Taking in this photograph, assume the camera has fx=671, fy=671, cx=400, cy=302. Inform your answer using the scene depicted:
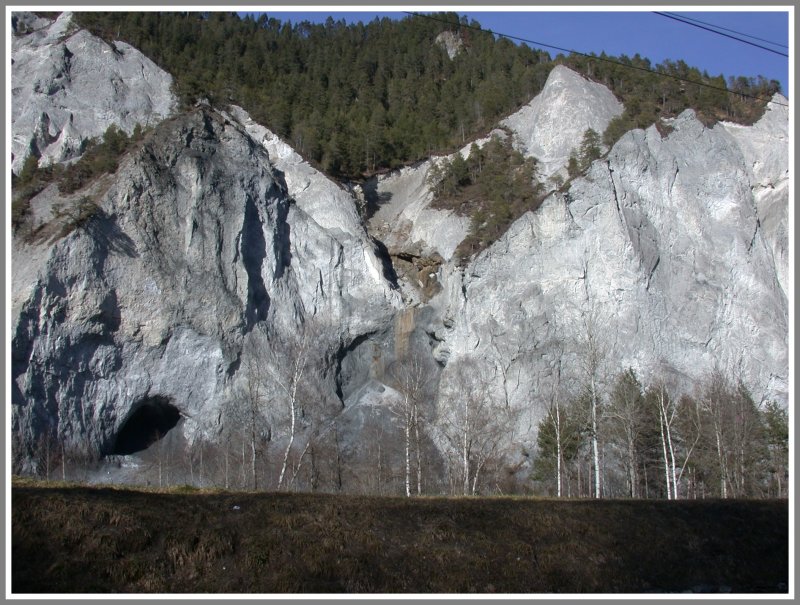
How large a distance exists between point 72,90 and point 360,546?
49.2 m

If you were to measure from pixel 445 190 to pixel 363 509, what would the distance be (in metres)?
39.3

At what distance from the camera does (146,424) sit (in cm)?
3731

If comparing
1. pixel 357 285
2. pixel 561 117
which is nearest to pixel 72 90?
pixel 357 285

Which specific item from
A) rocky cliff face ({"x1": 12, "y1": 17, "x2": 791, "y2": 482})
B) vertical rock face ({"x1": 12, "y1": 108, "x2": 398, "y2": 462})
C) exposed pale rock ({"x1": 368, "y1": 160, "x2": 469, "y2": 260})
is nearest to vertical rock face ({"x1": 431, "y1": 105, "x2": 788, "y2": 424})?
rocky cliff face ({"x1": 12, "y1": 17, "x2": 791, "y2": 482})

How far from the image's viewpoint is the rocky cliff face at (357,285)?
114 ft

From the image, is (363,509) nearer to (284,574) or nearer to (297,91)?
(284,574)

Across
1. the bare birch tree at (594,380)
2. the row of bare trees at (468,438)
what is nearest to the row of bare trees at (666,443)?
the row of bare trees at (468,438)

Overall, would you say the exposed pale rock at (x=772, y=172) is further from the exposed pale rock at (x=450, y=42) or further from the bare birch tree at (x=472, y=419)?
the exposed pale rock at (x=450, y=42)

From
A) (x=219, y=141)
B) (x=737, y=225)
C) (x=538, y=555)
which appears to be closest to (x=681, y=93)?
(x=737, y=225)

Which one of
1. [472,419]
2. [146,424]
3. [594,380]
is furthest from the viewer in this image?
[146,424]

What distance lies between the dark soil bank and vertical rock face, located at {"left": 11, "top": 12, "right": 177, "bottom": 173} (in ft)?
132

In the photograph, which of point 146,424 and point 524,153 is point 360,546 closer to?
point 146,424

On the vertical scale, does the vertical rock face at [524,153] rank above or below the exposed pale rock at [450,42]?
below

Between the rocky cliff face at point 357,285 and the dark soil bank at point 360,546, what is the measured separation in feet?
71.5
